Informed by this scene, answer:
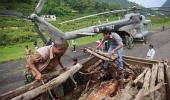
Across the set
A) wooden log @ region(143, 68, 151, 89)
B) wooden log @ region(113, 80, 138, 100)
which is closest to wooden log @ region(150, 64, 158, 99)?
wooden log @ region(143, 68, 151, 89)

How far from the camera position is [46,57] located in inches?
363

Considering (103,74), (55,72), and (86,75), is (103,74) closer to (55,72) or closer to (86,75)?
(86,75)

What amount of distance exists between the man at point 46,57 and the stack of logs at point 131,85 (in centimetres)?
155

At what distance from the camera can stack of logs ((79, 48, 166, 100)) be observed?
344 inches

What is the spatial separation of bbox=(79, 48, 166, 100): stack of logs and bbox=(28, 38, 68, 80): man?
155 centimetres

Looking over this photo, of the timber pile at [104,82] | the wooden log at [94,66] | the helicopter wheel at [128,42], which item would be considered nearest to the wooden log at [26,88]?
the timber pile at [104,82]

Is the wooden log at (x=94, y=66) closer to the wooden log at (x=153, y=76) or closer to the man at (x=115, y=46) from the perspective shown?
the man at (x=115, y=46)

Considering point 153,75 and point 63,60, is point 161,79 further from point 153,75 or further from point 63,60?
point 63,60

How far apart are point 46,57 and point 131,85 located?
7.77ft

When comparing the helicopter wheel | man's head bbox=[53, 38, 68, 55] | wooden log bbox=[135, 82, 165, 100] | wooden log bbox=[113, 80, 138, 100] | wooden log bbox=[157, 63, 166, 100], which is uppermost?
man's head bbox=[53, 38, 68, 55]

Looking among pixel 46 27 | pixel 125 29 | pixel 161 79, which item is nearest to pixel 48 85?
pixel 161 79

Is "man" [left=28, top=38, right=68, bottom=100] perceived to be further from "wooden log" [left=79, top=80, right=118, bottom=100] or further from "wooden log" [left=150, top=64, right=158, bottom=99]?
"wooden log" [left=150, top=64, right=158, bottom=99]

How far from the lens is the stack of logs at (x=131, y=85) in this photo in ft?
28.7

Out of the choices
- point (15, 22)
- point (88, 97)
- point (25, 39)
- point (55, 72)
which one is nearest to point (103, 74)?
point (88, 97)
